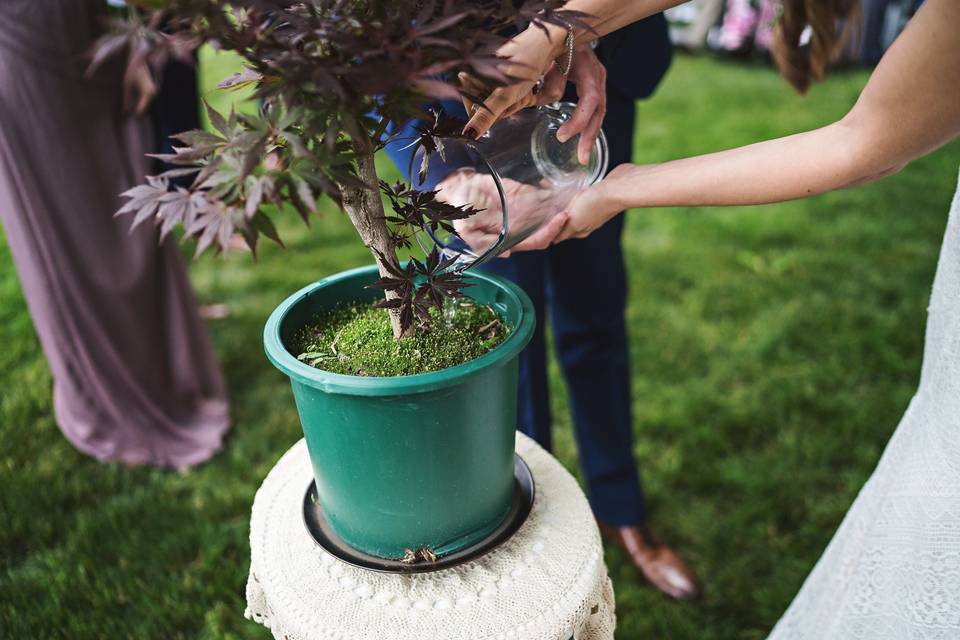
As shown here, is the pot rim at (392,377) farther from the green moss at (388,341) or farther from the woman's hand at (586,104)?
Answer: the woman's hand at (586,104)

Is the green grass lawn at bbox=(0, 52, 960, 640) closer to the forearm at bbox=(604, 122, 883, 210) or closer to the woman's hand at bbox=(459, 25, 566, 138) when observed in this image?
the forearm at bbox=(604, 122, 883, 210)

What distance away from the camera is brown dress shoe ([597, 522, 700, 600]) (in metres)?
1.83

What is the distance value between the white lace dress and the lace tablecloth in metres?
0.45

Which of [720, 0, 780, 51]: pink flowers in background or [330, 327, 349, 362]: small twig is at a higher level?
[330, 327, 349, 362]: small twig

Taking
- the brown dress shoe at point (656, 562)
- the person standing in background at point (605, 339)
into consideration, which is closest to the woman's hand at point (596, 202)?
the person standing in background at point (605, 339)

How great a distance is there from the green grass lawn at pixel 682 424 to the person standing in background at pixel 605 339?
0.34ft

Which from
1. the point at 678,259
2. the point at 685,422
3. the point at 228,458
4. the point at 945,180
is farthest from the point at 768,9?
the point at 228,458

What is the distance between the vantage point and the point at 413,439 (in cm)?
100

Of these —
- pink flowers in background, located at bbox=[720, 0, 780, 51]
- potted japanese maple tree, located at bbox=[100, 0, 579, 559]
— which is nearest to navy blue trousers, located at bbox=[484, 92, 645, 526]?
potted japanese maple tree, located at bbox=[100, 0, 579, 559]

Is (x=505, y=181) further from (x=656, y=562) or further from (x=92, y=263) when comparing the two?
(x=92, y=263)

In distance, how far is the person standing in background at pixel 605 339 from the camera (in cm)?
150

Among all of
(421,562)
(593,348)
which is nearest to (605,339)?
(593,348)

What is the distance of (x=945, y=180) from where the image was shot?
370 cm

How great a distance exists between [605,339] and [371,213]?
87cm
